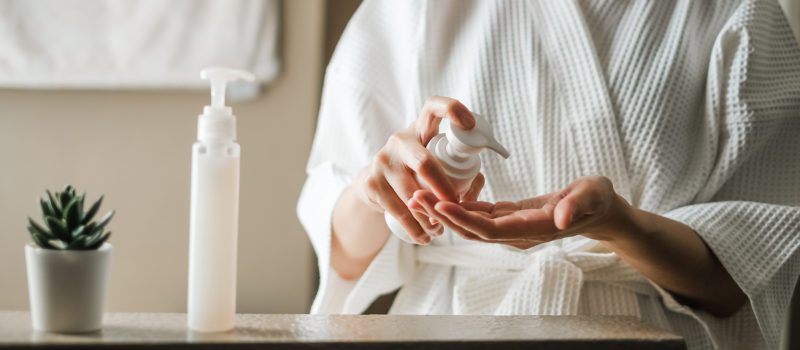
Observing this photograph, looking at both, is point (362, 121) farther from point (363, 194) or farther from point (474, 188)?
point (474, 188)

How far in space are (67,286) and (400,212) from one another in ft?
1.10

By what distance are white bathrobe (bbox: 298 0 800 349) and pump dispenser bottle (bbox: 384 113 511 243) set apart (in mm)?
293

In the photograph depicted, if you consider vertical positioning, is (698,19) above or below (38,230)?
above

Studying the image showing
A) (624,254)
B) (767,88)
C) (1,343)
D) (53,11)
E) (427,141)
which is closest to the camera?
(1,343)

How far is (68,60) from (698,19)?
1.18 m

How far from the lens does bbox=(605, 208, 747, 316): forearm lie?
0.97 metres

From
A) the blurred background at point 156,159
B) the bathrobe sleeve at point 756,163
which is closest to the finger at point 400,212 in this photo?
the bathrobe sleeve at point 756,163

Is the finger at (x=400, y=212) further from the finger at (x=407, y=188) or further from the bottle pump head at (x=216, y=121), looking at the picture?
the bottle pump head at (x=216, y=121)

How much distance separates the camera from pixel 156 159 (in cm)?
178

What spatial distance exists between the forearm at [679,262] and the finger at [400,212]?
0.23 meters

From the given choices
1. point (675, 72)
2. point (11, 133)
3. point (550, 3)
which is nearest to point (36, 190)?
point (11, 133)

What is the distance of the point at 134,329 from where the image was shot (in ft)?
2.31

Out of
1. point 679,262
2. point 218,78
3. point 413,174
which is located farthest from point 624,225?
point 218,78

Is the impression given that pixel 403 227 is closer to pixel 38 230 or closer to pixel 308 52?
pixel 38 230
